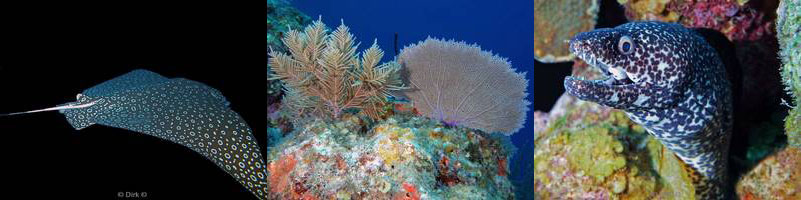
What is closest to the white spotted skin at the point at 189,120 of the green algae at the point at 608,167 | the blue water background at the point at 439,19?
the green algae at the point at 608,167

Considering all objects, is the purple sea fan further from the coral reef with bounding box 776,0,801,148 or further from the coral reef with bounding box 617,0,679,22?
the coral reef with bounding box 776,0,801,148

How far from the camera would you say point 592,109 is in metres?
4.24

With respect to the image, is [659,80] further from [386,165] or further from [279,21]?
[279,21]

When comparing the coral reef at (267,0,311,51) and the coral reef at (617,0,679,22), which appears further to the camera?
the coral reef at (267,0,311,51)

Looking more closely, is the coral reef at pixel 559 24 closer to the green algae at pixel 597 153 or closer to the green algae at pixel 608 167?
the green algae at pixel 608 167

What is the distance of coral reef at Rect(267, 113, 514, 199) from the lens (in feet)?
7.66

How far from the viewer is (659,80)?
8.19 feet

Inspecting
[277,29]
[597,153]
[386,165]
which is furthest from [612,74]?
[277,29]

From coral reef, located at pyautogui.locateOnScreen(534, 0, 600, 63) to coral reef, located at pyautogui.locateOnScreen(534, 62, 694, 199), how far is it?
122 centimetres

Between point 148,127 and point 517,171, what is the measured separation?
11.9 ft

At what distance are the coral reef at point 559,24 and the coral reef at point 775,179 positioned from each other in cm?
197

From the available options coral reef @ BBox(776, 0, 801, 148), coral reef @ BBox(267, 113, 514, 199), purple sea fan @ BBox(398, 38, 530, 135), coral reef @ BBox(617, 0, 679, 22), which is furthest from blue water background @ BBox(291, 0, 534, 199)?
coral reef @ BBox(776, 0, 801, 148)

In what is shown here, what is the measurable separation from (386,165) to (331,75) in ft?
4.11

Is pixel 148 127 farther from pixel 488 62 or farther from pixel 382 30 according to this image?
pixel 382 30
